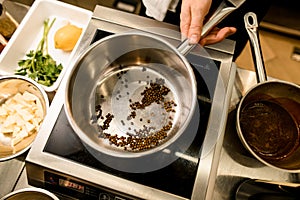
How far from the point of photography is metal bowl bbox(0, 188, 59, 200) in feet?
2.62

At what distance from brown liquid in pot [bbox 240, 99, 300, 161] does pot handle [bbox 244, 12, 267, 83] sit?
0.23 feet

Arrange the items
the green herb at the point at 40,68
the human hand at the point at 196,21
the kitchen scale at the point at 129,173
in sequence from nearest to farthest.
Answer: the kitchen scale at the point at 129,173 < the human hand at the point at 196,21 < the green herb at the point at 40,68

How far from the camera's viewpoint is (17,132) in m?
0.92

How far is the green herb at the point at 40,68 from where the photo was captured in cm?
107

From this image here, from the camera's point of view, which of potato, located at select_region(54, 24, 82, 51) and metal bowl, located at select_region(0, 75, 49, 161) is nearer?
metal bowl, located at select_region(0, 75, 49, 161)

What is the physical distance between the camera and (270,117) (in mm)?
915

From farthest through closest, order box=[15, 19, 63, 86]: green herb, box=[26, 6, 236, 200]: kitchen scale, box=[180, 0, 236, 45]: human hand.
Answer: box=[15, 19, 63, 86]: green herb, box=[180, 0, 236, 45]: human hand, box=[26, 6, 236, 200]: kitchen scale

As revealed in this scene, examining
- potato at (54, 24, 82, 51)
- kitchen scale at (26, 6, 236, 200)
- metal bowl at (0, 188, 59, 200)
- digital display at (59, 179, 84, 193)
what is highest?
potato at (54, 24, 82, 51)

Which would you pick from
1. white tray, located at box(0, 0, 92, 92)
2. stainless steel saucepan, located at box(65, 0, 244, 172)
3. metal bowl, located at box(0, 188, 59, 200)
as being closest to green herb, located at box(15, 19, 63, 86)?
white tray, located at box(0, 0, 92, 92)

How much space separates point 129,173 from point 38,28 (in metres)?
0.64

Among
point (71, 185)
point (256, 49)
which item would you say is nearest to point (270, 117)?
point (256, 49)

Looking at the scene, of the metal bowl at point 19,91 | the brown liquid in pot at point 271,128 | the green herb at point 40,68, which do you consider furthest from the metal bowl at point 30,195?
the brown liquid in pot at point 271,128

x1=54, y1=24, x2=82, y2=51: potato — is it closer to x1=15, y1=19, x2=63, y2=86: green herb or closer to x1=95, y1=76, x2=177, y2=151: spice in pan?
x1=15, y1=19, x2=63, y2=86: green herb

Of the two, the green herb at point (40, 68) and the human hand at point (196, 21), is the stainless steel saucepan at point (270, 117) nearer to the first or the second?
the human hand at point (196, 21)
